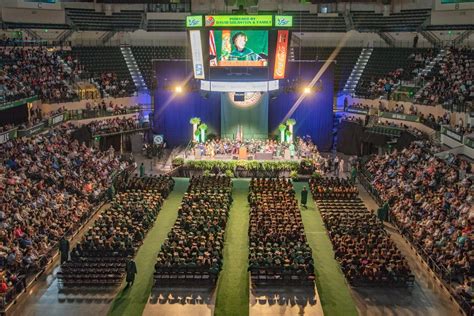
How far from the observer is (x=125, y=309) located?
2053 centimetres

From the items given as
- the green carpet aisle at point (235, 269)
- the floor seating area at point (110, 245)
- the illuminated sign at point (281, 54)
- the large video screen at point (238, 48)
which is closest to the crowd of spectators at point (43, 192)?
the floor seating area at point (110, 245)

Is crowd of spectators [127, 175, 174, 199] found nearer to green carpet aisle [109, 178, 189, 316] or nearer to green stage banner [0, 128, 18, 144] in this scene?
green carpet aisle [109, 178, 189, 316]

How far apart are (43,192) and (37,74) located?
15990 mm

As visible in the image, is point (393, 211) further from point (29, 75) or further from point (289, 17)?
point (29, 75)

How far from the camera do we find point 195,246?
23422 mm

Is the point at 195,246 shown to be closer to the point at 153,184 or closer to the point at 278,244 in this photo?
the point at 278,244

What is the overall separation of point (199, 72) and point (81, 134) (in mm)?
8742

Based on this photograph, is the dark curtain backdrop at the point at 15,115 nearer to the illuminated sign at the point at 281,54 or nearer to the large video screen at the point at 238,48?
the large video screen at the point at 238,48

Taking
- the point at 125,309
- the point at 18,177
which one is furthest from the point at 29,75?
the point at 125,309

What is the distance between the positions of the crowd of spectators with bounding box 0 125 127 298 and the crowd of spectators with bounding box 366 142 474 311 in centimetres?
1501

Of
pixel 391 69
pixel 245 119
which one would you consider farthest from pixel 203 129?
pixel 391 69

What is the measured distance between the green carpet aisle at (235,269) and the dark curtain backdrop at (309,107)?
14421 mm

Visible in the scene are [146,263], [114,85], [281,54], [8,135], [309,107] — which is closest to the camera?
[146,263]

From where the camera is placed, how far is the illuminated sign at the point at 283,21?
36.5m
